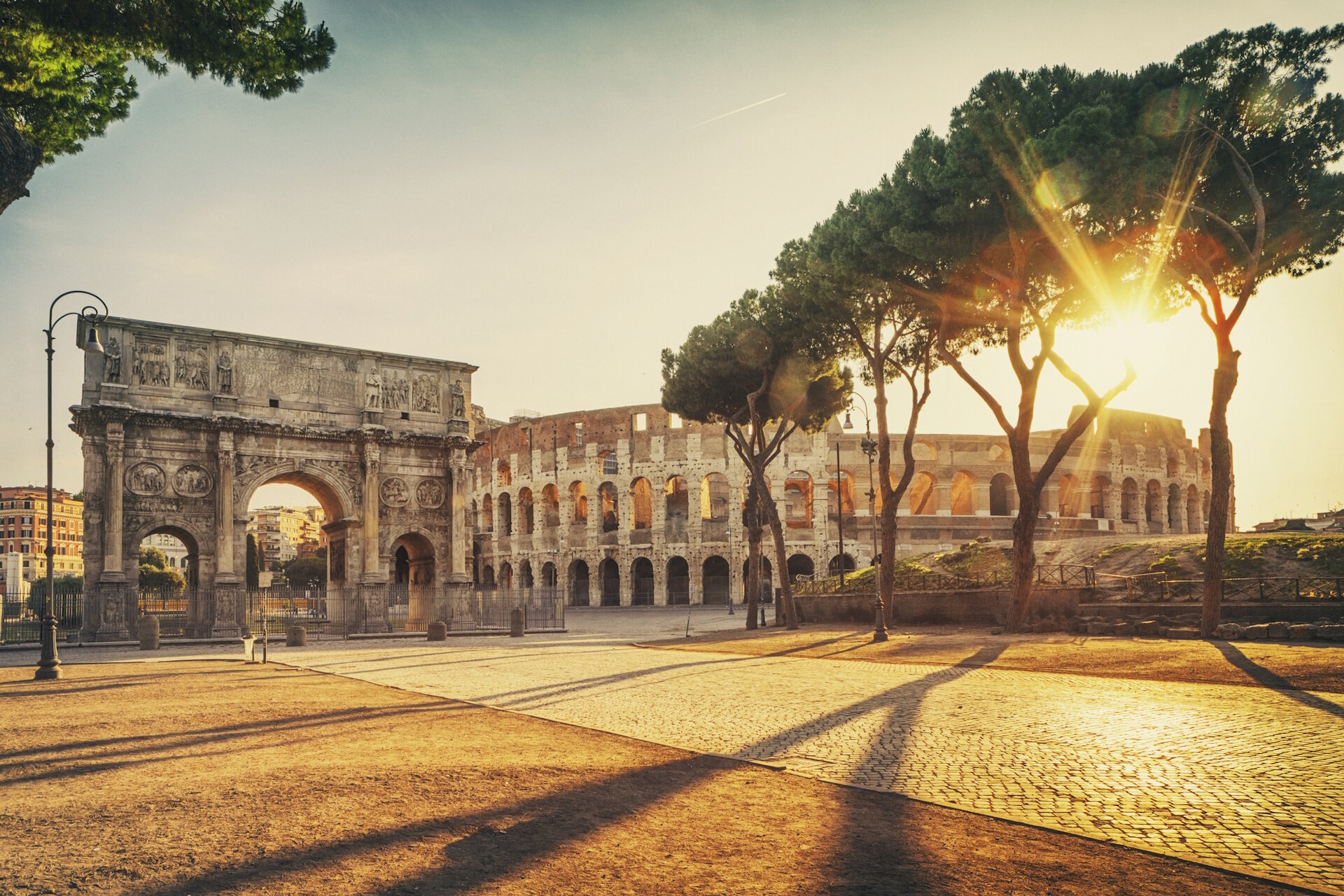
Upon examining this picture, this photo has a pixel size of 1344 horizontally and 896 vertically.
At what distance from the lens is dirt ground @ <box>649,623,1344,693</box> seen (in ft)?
36.4

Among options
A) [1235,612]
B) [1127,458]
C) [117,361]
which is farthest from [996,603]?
[1127,458]

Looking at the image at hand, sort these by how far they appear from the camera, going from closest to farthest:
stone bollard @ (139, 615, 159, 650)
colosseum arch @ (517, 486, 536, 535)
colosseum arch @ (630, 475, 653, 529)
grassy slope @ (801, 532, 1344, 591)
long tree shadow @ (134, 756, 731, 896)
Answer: long tree shadow @ (134, 756, 731, 896) < grassy slope @ (801, 532, 1344, 591) < stone bollard @ (139, 615, 159, 650) < colosseum arch @ (630, 475, 653, 529) < colosseum arch @ (517, 486, 536, 535)

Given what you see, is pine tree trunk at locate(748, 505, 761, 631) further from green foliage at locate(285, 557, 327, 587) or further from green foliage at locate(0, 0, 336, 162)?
green foliage at locate(285, 557, 327, 587)

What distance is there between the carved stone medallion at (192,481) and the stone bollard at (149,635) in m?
5.85

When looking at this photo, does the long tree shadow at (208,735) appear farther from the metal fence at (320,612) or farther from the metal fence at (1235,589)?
the metal fence at (320,612)

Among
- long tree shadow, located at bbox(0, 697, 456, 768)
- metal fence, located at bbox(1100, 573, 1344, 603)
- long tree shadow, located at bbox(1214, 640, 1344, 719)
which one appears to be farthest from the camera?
metal fence, located at bbox(1100, 573, 1344, 603)

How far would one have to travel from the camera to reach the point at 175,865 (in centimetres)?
447

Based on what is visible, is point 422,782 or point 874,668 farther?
point 874,668

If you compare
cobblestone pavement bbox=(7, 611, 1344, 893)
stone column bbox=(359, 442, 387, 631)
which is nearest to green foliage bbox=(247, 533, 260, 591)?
stone column bbox=(359, 442, 387, 631)

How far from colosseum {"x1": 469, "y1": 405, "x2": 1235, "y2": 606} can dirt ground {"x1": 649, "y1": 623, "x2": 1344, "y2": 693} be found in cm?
2730

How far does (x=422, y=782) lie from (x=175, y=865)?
6.68ft

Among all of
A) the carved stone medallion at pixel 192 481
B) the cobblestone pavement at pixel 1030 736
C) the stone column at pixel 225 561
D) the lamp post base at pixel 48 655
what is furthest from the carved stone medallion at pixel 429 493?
the cobblestone pavement at pixel 1030 736

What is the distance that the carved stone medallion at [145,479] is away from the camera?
89.5 ft

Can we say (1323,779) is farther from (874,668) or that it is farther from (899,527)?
(899,527)
